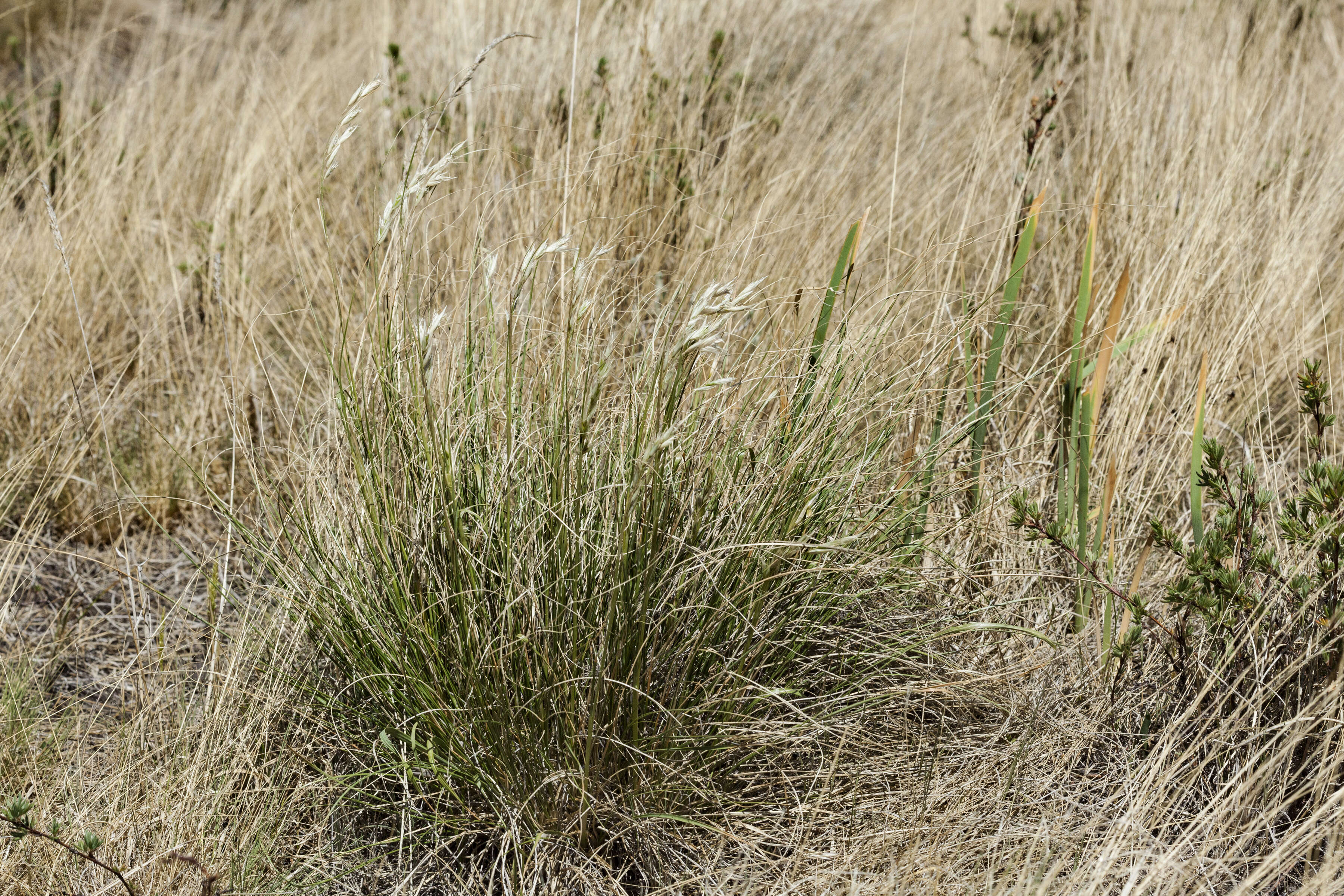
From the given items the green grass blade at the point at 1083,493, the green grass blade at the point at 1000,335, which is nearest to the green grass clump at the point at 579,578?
the green grass blade at the point at 1000,335

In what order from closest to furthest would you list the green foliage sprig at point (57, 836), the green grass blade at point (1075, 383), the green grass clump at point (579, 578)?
the green foliage sprig at point (57, 836) → the green grass clump at point (579, 578) → the green grass blade at point (1075, 383)

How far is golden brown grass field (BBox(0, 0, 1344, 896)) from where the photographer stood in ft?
4.62

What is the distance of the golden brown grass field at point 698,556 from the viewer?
1409mm

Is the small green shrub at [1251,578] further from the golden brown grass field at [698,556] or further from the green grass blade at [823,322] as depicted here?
the green grass blade at [823,322]

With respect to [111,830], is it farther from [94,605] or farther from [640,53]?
[640,53]

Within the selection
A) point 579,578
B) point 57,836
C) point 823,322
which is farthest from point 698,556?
point 57,836

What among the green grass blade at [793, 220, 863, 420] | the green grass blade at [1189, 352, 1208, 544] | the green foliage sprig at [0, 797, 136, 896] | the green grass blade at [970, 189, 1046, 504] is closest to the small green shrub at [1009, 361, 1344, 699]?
the green grass blade at [1189, 352, 1208, 544]

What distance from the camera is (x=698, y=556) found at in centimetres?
143

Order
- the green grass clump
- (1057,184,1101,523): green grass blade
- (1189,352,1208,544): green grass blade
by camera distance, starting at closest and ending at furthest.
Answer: the green grass clump → (1189,352,1208,544): green grass blade → (1057,184,1101,523): green grass blade

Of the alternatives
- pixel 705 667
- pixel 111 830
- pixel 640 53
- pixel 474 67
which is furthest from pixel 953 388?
pixel 640 53

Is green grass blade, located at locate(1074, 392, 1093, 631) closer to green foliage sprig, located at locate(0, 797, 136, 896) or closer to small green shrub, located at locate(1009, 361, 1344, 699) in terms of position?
small green shrub, located at locate(1009, 361, 1344, 699)

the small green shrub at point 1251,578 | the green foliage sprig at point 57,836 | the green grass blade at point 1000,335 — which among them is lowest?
the green foliage sprig at point 57,836

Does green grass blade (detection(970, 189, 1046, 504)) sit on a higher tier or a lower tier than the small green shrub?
higher

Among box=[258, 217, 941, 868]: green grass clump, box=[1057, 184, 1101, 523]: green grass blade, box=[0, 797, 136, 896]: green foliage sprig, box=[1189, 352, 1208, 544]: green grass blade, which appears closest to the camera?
box=[0, 797, 136, 896]: green foliage sprig
